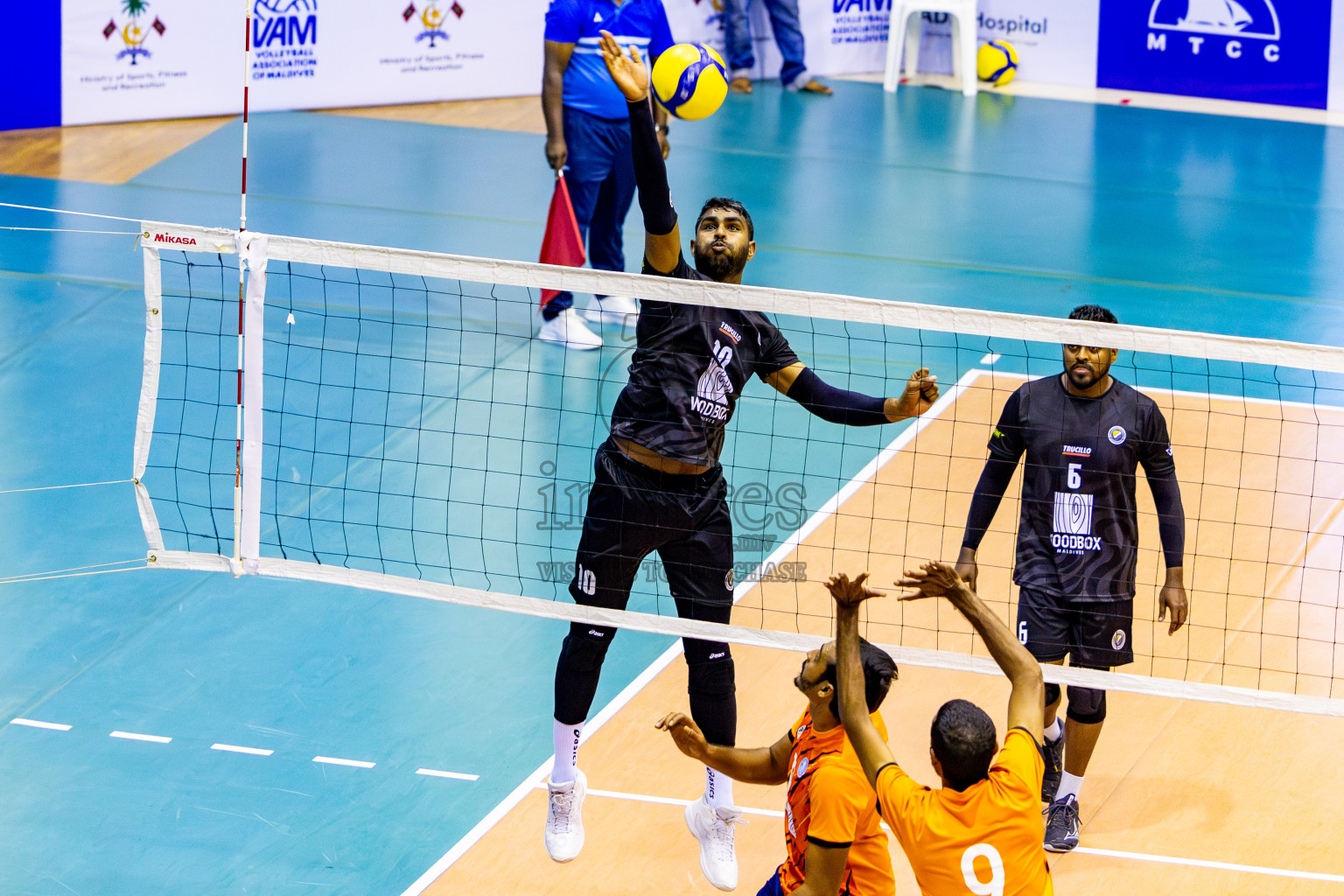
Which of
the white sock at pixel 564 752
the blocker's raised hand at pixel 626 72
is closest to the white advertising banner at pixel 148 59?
the blocker's raised hand at pixel 626 72

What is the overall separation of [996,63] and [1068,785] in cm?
1300

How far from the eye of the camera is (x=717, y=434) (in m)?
5.30

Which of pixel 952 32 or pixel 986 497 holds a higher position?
pixel 952 32

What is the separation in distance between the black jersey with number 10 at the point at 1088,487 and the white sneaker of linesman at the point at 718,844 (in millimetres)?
1456

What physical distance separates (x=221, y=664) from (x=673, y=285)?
3.09 m

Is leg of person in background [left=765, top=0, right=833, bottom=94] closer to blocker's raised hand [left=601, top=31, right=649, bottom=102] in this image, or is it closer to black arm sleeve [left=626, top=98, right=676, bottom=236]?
blocker's raised hand [left=601, top=31, right=649, bottom=102]

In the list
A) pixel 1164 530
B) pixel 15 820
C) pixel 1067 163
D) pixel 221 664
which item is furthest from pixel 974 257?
pixel 15 820

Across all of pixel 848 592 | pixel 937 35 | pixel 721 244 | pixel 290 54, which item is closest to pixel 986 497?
pixel 721 244

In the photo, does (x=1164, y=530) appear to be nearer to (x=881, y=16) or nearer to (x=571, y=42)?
(x=571, y=42)

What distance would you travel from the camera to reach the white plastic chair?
661 inches

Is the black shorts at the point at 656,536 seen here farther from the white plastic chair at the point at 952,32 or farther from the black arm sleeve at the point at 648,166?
the white plastic chair at the point at 952,32

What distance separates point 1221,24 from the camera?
54.3 ft

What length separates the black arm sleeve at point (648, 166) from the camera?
482 centimetres

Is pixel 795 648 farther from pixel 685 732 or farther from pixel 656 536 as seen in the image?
pixel 685 732
